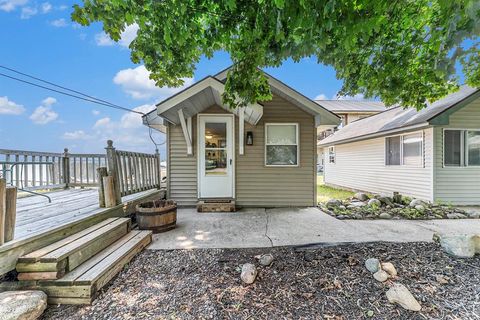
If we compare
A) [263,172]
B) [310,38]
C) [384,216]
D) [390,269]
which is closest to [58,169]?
[263,172]

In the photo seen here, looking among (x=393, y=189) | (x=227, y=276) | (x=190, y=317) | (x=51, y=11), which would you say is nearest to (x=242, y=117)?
(x=227, y=276)

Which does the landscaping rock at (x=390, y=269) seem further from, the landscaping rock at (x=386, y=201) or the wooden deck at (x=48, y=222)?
the landscaping rock at (x=386, y=201)

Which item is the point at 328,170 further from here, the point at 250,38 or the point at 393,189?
the point at 250,38

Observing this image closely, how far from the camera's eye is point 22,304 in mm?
1815

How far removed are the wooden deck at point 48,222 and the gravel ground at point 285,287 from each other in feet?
2.15

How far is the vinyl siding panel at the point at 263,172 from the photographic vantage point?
5750mm

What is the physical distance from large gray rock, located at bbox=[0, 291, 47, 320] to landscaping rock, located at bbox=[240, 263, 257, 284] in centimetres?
189

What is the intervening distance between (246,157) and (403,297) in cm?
420

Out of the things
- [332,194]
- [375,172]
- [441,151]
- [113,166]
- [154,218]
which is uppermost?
[441,151]

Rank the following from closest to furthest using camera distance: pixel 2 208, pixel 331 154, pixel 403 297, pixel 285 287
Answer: pixel 2 208 → pixel 403 297 → pixel 285 287 → pixel 331 154

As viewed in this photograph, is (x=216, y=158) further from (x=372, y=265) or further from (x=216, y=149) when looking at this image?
(x=372, y=265)

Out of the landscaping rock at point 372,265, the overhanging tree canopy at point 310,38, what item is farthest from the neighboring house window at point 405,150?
the landscaping rock at point 372,265

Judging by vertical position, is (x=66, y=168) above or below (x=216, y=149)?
below

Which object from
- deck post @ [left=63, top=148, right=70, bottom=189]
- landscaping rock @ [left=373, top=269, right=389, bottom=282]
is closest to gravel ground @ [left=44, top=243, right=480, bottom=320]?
landscaping rock @ [left=373, top=269, right=389, bottom=282]
